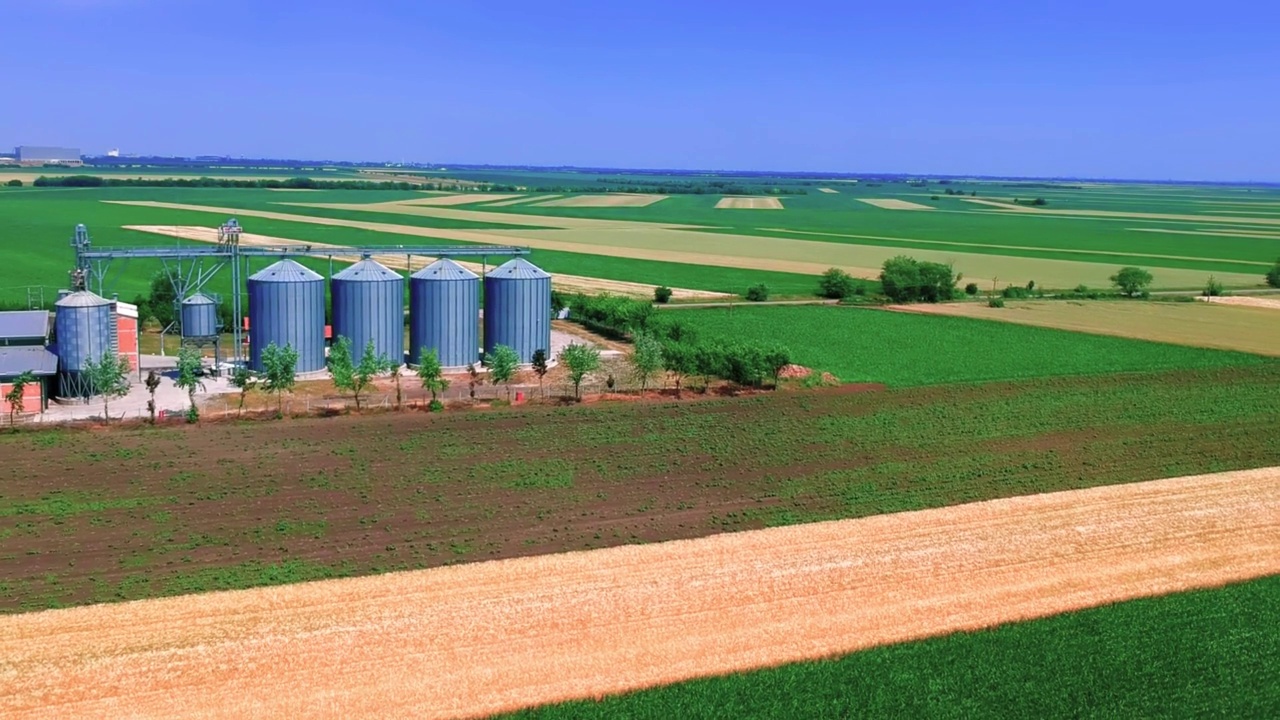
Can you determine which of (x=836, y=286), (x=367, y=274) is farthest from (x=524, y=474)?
(x=836, y=286)

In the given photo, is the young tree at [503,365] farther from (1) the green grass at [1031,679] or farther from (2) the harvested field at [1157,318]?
(2) the harvested field at [1157,318]

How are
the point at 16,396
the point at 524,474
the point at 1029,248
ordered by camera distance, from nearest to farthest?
the point at 524,474 < the point at 16,396 < the point at 1029,248

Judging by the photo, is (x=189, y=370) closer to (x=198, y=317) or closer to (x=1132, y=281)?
(x=198, y=317)

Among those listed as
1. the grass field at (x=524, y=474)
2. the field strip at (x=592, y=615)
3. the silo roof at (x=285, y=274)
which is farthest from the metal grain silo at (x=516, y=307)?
the field strip at (x=592, y=615)

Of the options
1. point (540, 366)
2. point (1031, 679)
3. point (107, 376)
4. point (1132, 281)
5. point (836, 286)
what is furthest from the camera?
point (1132, 281)

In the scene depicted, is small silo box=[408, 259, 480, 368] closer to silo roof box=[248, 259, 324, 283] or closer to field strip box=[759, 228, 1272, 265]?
silo roof box=[248, 259, 324, 283]

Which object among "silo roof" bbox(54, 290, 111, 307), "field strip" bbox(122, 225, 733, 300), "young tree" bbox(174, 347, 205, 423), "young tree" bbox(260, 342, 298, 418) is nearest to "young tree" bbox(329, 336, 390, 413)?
"young tree" bbox(260, 342, 298, 418)
